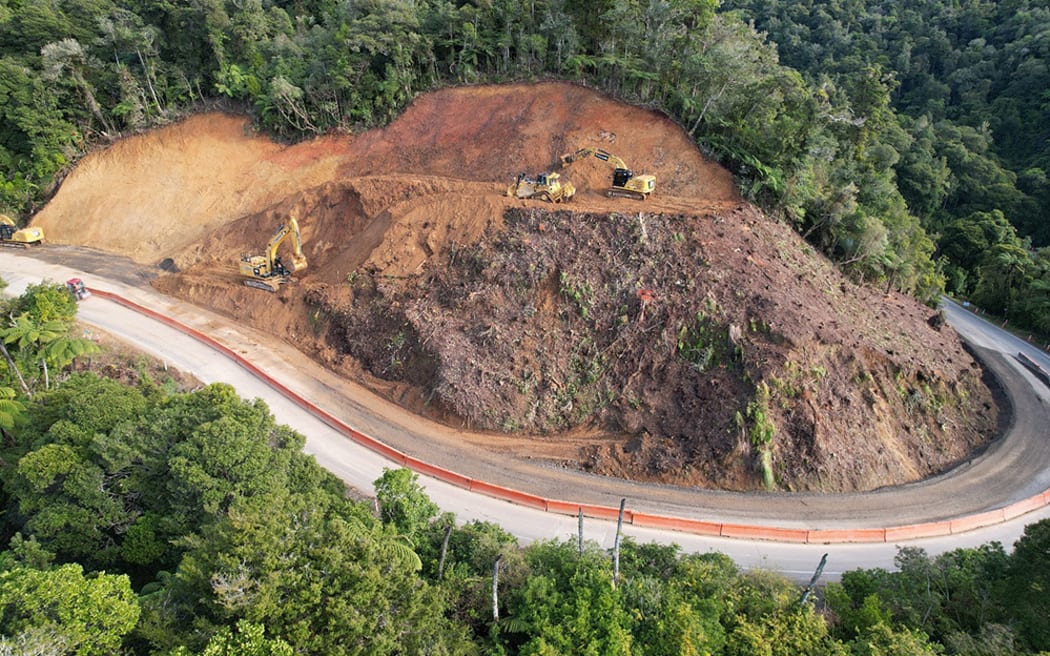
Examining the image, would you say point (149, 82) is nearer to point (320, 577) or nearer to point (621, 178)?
point (621, 178)

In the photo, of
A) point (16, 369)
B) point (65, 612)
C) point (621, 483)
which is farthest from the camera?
point (16, 369)

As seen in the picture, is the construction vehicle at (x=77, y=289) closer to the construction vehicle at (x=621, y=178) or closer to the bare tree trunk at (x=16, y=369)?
the bare tree trunk at (x=16, y=369)

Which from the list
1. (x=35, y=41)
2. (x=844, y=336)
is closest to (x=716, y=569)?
(x=844, y=336)

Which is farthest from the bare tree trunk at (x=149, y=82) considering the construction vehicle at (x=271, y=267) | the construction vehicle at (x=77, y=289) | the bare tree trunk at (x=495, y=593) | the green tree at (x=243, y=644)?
the bare tree trunk at (x=495, y=593)

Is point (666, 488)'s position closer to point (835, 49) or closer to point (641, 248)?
point (641, 248)

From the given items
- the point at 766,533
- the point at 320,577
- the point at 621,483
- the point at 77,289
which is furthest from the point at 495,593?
the point at 77,289

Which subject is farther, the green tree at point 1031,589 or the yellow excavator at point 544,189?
the yellow excavator at point 544,189
